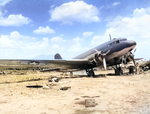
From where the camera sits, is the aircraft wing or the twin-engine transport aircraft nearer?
the aircraft wing

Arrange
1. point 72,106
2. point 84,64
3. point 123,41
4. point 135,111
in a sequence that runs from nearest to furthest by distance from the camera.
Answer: point 135,111, point 72,106, point 123,41, point 84,64

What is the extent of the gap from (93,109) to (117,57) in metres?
18.0

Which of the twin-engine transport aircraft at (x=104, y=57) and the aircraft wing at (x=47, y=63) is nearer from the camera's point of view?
the aircraft wing at (x=47, y=63)

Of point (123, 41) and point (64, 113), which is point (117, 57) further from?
point (64, 113)

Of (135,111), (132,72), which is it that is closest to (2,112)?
(135,111)

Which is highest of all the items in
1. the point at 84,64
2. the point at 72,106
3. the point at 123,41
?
the point at 123,41

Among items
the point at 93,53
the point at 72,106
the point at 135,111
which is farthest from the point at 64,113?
the point at 93,53

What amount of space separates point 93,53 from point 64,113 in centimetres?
1812

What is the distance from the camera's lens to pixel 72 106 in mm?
7223

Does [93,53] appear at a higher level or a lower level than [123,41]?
lower

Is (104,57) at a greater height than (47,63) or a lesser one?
greater

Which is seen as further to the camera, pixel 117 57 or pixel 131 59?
pixel 131 59

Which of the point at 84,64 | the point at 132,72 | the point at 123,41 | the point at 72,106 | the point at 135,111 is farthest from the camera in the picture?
the point at 132,72

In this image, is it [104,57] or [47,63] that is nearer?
[104,57]
